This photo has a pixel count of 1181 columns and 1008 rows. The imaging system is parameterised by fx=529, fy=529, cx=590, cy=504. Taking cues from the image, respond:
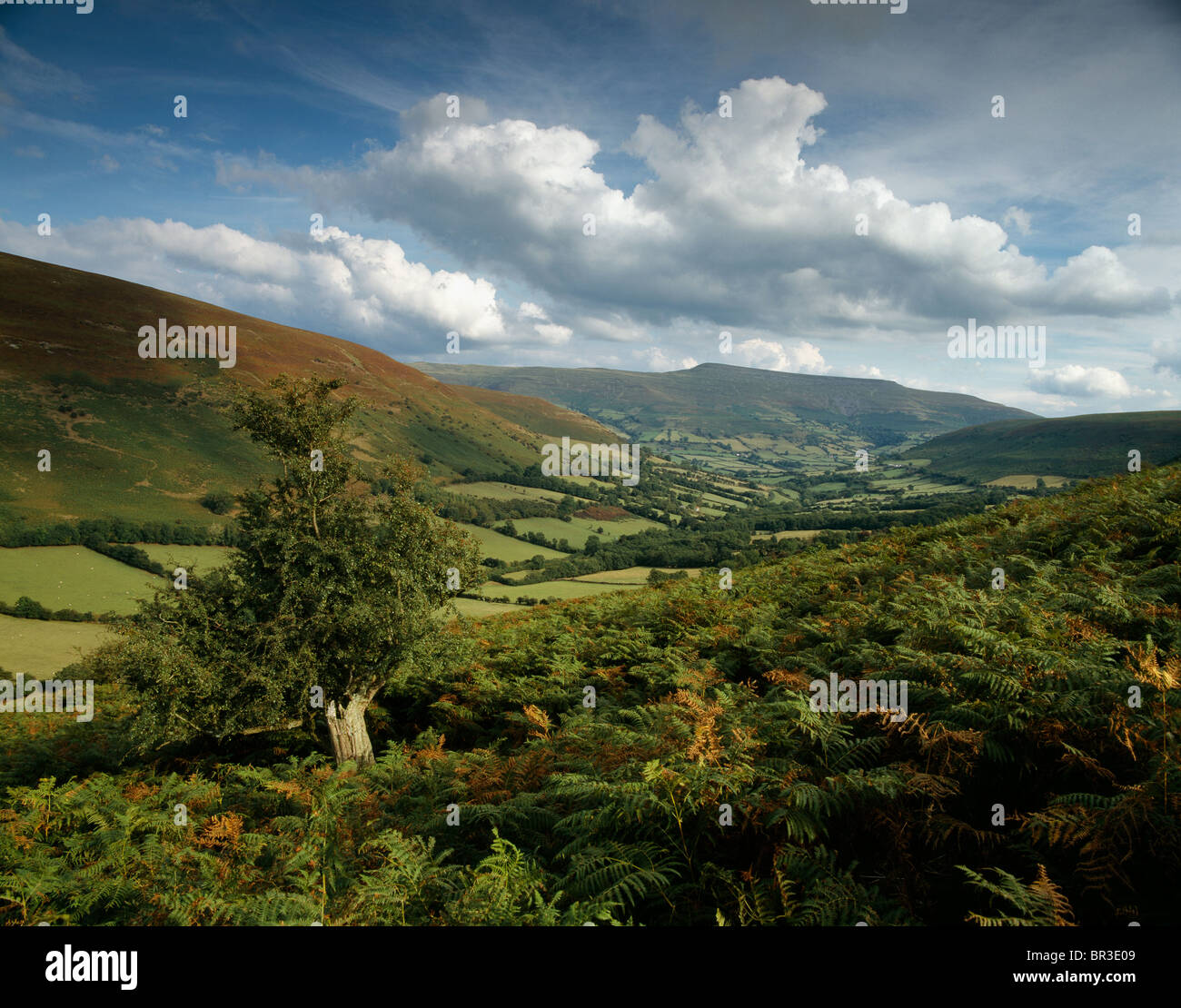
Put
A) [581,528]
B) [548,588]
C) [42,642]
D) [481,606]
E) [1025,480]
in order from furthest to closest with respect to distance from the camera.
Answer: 1. [1025,480]
2. [581,528]
3. [548,588]
4. [481,606]
5. [42,642]

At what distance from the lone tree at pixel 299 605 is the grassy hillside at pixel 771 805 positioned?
1.15 metres

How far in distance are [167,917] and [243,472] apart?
468 ft

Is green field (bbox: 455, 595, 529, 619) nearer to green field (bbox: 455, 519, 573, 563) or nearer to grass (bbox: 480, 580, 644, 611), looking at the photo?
grass (bbox: 480, 580, 644, 611)

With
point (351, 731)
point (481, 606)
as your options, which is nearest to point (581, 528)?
point (481, 606)

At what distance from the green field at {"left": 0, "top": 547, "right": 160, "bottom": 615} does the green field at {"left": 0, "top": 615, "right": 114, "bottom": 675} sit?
586 centimetres

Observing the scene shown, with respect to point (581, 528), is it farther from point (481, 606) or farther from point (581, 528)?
point (481, 606)

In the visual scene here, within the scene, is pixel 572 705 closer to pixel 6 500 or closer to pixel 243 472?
pixel 6 500

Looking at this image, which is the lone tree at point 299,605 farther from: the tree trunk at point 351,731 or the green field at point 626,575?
the green field at point 626,575

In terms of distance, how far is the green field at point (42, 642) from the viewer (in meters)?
35.7

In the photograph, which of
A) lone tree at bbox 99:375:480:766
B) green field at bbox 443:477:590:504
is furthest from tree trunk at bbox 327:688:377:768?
green field at bbox 443:477:590:504

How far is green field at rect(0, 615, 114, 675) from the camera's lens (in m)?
35.7

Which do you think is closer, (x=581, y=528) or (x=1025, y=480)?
(x=581, y=528)

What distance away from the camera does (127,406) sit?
133125mm

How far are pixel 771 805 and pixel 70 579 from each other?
278ft
